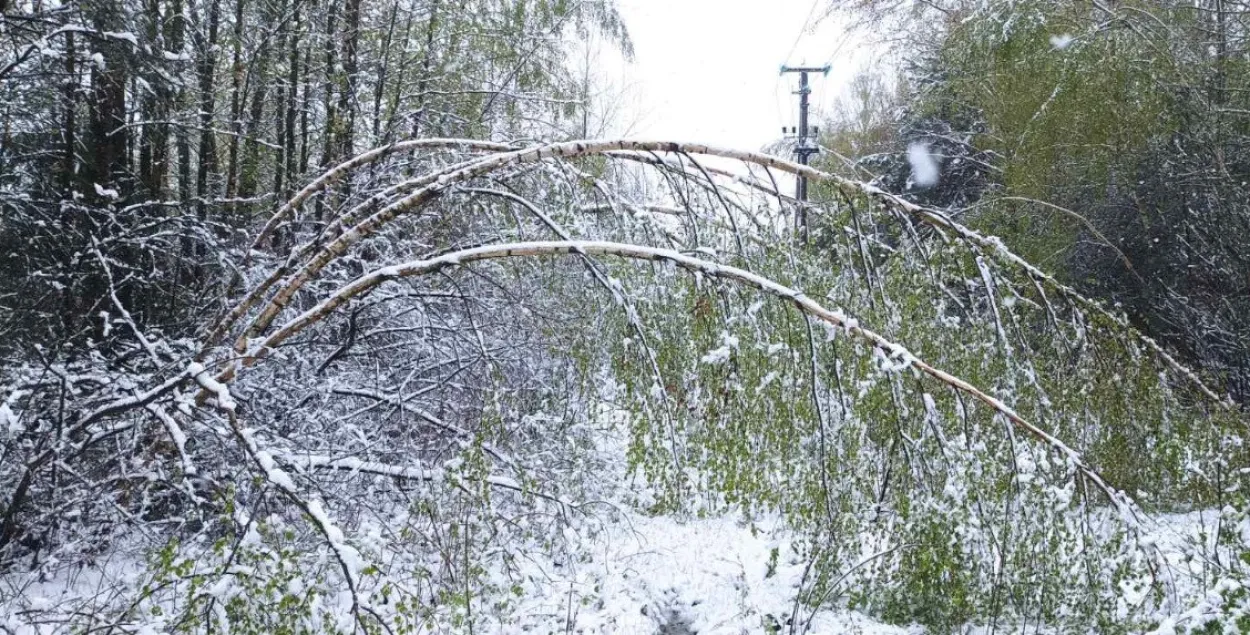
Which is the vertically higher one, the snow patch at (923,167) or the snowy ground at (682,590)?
the snow patch at (923,167)

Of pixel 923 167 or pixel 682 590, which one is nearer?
pixel 682 590

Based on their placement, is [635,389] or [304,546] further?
[304,546]

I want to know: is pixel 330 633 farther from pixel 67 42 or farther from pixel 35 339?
pixel 67 42

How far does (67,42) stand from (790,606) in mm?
5189

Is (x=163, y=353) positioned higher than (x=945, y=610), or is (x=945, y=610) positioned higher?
(x=163, y=353)

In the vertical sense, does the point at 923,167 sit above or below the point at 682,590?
above

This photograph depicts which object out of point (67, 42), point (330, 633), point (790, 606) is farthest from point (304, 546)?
point (67, 42)

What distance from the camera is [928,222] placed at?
10.5 feet

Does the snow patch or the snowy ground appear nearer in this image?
the snowy ground

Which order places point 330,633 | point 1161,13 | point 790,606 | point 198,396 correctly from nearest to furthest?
point 330,633, point 198,396, point 790,606, point 1161,13

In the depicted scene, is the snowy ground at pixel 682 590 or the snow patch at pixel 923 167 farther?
the snow patch at pixel 923 167

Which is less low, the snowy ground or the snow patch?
the snow patch

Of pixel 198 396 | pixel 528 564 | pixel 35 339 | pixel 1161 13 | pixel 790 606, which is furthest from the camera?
pixel 1161 13

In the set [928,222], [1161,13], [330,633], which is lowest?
[330,633]
